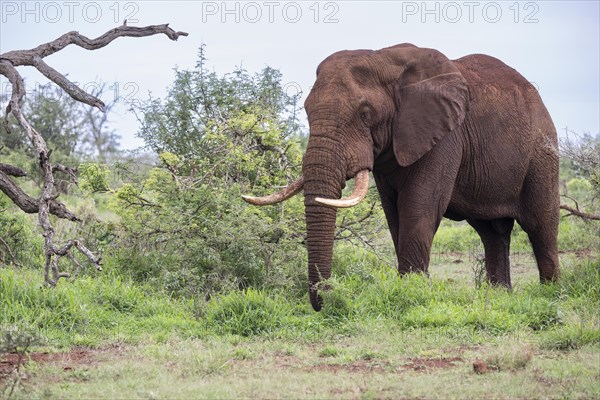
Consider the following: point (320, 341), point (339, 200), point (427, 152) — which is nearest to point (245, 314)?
point (320, 341)

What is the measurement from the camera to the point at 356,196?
28.7 ft

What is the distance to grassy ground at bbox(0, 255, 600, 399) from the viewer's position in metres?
6.43

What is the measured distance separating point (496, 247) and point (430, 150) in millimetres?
2293

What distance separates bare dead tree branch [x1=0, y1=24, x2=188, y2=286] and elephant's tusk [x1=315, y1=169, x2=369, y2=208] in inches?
82.1

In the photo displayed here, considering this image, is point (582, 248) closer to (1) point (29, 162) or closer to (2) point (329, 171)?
(2) point (329, 171)

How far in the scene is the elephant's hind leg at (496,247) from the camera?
11.4 meters

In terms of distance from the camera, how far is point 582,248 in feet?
49.4

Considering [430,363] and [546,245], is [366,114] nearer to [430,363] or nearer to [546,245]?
[430,363]

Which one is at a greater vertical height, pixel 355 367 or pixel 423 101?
pixel 423 101

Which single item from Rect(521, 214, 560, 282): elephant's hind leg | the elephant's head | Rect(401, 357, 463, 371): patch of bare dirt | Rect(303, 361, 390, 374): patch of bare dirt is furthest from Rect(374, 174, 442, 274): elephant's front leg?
Rect(303, 361, 390, 374): patch of bare dirt

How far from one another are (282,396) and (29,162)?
12.8 metres

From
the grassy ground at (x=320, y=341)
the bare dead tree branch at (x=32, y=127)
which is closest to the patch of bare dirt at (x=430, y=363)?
the grassy ground at (x=320, y=341)

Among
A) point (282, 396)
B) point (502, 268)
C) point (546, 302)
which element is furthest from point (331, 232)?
point (502, 268)

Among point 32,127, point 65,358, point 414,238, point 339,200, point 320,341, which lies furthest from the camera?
point 414,238
